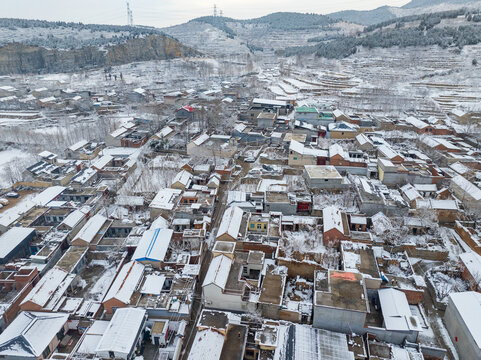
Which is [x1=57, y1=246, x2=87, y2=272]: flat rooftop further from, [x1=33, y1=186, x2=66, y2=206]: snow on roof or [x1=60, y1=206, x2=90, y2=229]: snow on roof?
[x1=33, y1=186, x2=66, y2=206]: snow on roof

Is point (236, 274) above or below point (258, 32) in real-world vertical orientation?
below

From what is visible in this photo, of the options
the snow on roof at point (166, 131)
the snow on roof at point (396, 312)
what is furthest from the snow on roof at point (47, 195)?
the snow on roof at point (396, 312)

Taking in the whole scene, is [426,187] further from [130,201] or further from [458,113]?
[130,201]

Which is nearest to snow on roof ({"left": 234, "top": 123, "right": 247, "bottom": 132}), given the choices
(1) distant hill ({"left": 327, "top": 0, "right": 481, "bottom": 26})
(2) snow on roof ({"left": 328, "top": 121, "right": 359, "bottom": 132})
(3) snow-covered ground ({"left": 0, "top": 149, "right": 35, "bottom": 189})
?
(2) snow on roof ({"left": 328, "top": 121, "right": 359, "bottom": 132})

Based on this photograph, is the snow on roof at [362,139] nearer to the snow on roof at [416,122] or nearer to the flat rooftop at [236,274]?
the snow on roof at [416,122]

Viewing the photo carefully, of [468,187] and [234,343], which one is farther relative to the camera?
[468,187]

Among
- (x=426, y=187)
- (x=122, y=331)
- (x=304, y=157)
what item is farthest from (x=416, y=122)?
(x=122, y=331)

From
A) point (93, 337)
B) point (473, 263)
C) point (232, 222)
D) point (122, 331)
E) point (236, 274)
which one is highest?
point (232, 222)
